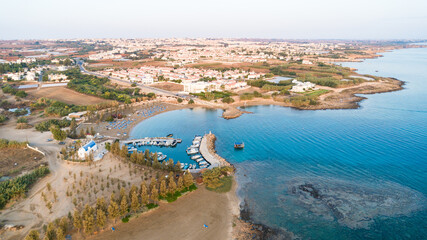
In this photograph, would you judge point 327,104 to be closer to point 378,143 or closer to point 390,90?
point 378,143

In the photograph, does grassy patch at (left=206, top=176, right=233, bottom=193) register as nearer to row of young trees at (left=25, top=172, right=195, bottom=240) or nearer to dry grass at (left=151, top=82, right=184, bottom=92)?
row of young trees at (left=25, top=172, right=195, bottom=240)

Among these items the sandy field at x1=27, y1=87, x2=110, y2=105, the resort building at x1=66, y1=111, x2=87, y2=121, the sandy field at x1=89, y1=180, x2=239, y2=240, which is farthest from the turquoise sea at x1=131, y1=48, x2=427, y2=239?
the sandy field at x1=27, y1=87, x2=110, y2=105

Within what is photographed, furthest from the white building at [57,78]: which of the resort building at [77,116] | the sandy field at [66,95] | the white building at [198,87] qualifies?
the white building at [198,87]

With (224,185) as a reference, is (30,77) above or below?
above

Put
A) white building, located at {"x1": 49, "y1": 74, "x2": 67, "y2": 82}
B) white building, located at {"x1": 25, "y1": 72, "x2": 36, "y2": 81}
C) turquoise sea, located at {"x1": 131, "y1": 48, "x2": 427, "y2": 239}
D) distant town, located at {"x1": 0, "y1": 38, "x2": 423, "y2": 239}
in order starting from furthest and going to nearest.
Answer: white building, located at {"x1": 25, "y1": 72, "x2": 36, "y2": 81}
white building, located at {"x1": 49, "y1": 74, "x2": 67, "y2": 82}
turquoise sea, located at {"x1": 131, "y1": 48, "x2": 427, "y2": 239}
distant town, located at {"x1": 0, "y1": 38, "x2": 423, "y2": 239}

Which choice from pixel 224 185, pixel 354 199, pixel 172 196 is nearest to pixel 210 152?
pixel 224 185

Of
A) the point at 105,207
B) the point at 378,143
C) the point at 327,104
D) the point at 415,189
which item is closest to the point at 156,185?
the point at 105,207

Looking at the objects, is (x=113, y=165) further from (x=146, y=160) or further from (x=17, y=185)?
(x=17, y=185)
